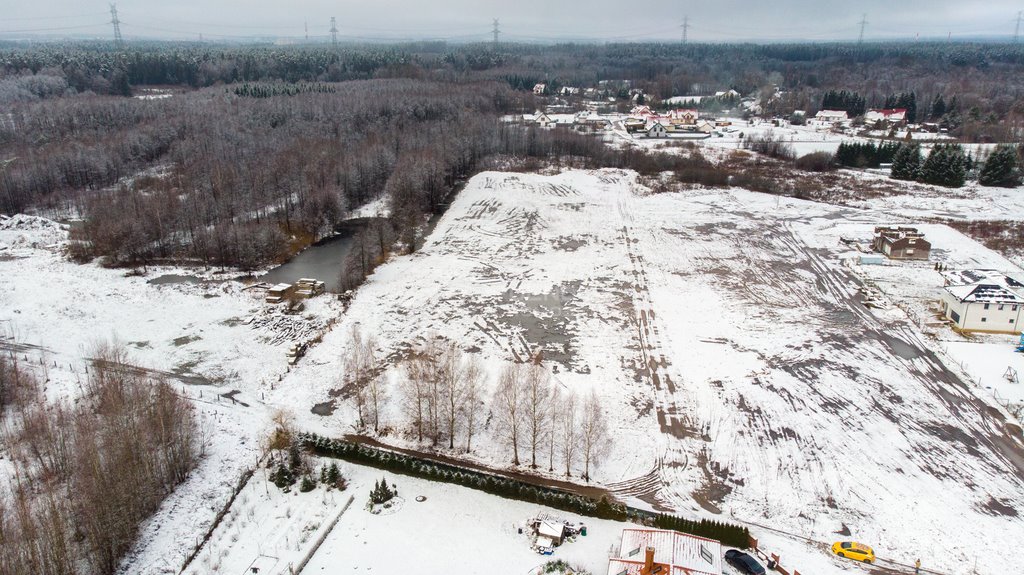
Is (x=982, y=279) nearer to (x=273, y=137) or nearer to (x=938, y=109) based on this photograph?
(x=273, y=137)

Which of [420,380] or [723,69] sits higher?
[723,69]

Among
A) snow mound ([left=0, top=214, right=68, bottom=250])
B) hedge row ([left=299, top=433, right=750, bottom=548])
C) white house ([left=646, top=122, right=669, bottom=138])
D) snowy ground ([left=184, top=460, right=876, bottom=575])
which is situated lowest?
snowy ground ([left=184, top=460, right=876, bottom=575])

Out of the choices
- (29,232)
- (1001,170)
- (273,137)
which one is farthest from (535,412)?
(1001,170)

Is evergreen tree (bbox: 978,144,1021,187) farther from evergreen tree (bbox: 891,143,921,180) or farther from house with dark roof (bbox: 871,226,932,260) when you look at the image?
house with dark roof (bbox: 871,226,932,260)

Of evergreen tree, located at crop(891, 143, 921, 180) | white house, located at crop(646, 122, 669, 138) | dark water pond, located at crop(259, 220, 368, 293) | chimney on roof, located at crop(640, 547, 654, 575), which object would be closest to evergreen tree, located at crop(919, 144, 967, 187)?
evergreen tree, located at crop(891, 143, 921, 180)

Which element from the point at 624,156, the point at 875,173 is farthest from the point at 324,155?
the point at 875,173

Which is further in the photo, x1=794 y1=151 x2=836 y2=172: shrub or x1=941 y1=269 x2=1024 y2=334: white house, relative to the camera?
x1=794 y1=151 x2=836 y2=172: shrub

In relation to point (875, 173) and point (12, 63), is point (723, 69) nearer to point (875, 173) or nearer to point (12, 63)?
point (875, 173)
